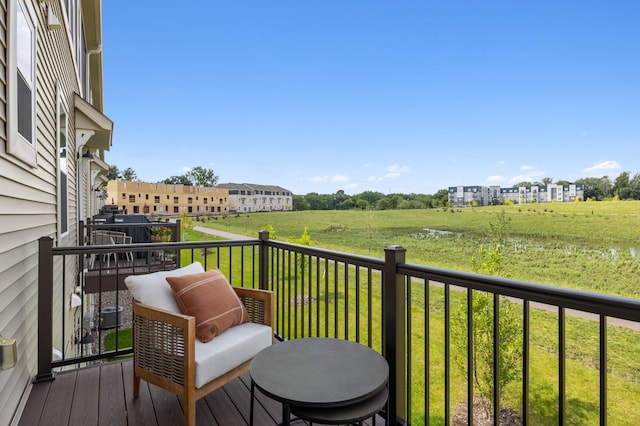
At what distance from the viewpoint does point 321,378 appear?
1578 millimetres

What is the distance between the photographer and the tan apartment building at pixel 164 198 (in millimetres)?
39281

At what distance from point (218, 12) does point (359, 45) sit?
455 inches

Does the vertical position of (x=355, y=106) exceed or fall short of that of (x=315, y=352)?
it exceeds it

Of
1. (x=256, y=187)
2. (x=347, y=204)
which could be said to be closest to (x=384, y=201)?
(x=347, y=204)

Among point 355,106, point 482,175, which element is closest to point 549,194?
point 482,175

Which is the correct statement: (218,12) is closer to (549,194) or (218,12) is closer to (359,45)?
(359,45)

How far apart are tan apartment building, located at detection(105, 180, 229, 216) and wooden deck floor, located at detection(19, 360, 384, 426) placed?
37.2m

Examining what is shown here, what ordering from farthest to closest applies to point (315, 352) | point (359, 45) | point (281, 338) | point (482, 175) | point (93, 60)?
point (482, 175) < point (359, 45) < point (93, 60) < point (281, 338) < point (315, 352)

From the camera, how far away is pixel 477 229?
20.8m

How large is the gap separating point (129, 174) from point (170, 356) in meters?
67.0

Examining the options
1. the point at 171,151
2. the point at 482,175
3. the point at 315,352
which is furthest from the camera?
the point at 171,151

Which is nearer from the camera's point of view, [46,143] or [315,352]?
[315,352]

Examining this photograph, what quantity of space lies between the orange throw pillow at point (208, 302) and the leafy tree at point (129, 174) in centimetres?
6578

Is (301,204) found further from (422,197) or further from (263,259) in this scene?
(263,259)
